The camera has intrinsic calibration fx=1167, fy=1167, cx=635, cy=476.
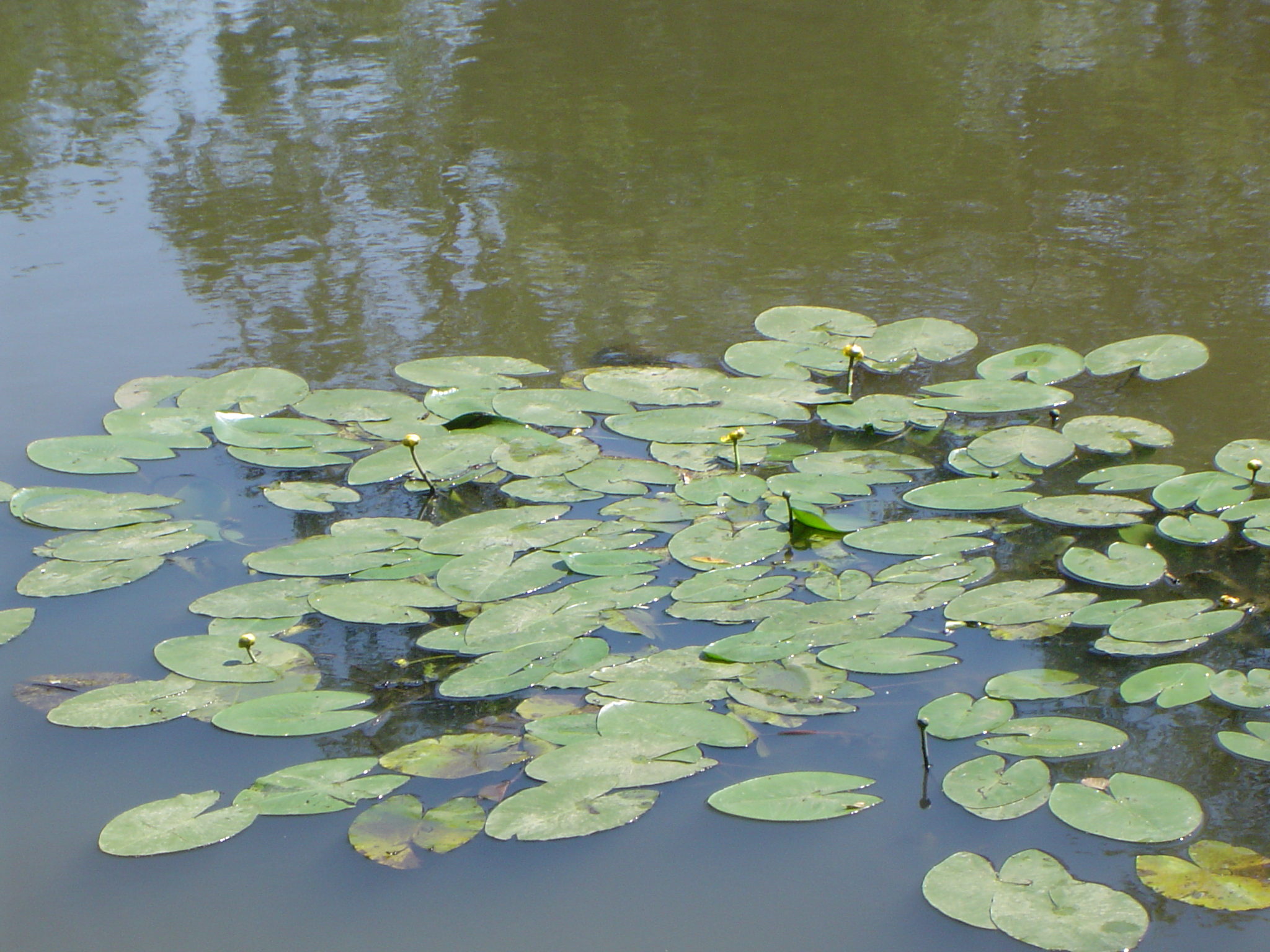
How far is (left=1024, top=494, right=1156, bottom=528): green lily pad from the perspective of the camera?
2096 mm

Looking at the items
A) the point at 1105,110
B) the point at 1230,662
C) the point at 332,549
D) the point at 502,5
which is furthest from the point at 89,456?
the point at 502,5

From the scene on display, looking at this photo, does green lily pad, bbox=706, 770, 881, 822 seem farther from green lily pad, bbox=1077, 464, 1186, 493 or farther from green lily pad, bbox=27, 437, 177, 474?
green lily pad, bbox=27, 437, 177, 474

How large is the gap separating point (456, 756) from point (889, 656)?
659 millimetres

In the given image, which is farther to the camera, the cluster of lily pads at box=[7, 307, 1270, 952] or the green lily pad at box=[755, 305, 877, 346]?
the green lily pad at box=[755, 305, 877, 346]

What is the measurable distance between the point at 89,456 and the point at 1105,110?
3.41 meters

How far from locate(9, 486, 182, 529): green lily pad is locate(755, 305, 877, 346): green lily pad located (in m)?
1.40

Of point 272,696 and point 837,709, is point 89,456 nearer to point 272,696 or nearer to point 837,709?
point 272,696

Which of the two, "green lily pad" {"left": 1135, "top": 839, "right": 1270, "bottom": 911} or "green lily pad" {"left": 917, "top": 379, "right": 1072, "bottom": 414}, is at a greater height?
"green lily pad" {"left": 917, "top": 379, "right": 1072, "bottom": 414}

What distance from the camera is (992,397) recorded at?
2.49 metres

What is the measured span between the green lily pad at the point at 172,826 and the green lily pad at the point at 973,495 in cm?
129

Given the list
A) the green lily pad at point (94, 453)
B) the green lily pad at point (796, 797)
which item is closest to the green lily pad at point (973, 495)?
the green lily pad at point (796, 797)

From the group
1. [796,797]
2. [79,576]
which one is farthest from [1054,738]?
[79,576]

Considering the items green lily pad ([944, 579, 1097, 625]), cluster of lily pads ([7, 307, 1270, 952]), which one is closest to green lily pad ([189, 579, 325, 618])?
cluster of lily pads ([7, 307, 1270, 952])

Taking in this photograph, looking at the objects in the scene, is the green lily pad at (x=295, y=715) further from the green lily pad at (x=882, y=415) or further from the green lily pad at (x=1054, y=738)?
the green lily pad at (x=882, y=415)
